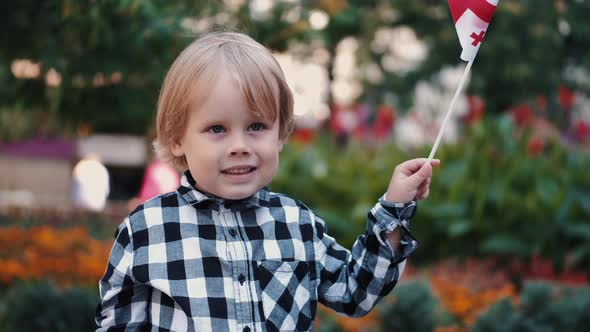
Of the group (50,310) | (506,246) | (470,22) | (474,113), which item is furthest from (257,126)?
(474,113)

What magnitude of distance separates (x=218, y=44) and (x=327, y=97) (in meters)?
13.8

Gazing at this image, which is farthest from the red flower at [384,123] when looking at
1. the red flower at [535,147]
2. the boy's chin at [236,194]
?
the boy's chin at [236,194]

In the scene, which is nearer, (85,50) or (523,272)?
(85,50)

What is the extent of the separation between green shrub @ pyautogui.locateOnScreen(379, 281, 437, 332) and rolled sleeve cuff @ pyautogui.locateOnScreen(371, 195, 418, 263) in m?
1.70

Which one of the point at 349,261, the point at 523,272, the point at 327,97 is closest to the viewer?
the point at 349,261

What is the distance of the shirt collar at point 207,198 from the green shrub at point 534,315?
1.95 meters

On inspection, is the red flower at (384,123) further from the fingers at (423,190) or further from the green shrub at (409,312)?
the fingers at (423,190)

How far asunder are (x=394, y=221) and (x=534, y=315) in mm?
1959

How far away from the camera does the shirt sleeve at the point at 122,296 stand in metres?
1.86

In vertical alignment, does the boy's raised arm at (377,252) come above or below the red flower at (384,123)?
above

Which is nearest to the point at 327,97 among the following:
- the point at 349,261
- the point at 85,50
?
the point at 85,50

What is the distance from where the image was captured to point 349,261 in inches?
78.1

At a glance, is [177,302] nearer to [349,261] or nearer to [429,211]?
[349,261]

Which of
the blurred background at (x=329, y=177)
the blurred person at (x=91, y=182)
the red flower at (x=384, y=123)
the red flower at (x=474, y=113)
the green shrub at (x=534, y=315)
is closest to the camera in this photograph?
the green shrub at (x=534, y=315)
